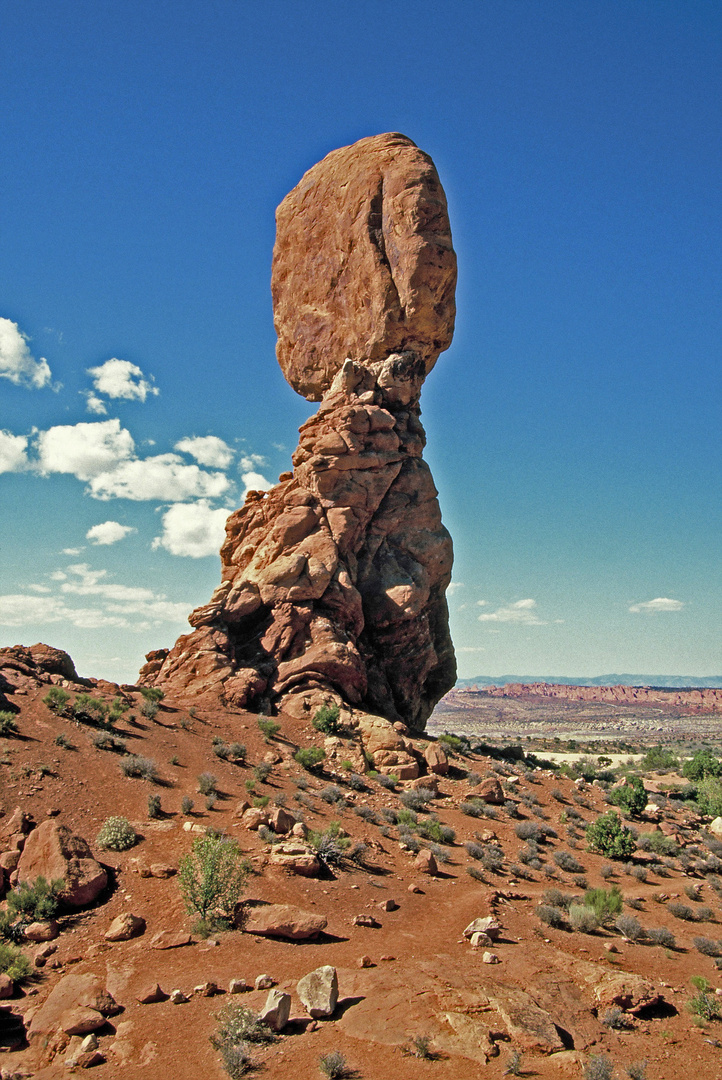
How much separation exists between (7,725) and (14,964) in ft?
28.5

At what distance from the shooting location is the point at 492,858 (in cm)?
1633

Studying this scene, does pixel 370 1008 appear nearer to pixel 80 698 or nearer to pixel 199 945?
pixel 199 945

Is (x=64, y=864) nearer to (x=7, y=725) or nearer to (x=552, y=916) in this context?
(x=7, y=725)

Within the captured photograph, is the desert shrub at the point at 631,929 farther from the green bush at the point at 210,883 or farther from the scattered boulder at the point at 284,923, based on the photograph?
the green bush at the point at 210,883

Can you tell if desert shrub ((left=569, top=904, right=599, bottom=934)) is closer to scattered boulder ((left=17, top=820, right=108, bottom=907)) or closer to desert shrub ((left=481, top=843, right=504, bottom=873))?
desert shrub ((left=481, top=843, right=504, bottom=873))

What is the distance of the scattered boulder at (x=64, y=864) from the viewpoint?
11555mm

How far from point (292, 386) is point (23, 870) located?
28017mm

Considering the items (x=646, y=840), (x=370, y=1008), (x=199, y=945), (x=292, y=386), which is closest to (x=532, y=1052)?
(x=370, y=1008)

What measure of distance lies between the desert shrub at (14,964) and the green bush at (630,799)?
68.7 feet

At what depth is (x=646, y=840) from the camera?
19.9 m

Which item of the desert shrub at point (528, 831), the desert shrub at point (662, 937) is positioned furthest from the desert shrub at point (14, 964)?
the desert shrub at point (528, 831)

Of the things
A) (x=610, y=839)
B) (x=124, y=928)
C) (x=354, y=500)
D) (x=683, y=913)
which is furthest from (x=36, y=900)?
(x=354, y=500)

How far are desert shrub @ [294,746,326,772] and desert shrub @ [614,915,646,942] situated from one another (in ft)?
34.4

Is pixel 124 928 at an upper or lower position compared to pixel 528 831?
upper
